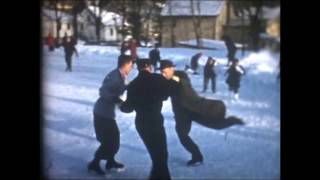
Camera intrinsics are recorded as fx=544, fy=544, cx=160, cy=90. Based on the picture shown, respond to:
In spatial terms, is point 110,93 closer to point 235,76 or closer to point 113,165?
point 113,165

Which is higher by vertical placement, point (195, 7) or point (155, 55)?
point (195, 7)

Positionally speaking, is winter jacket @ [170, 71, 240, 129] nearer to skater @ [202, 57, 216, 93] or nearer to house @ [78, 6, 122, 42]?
skater @ [202, 57, 216, 93]

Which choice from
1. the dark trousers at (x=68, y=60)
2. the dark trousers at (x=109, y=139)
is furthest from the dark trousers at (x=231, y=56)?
the dark trousers at (x=68, y=60)

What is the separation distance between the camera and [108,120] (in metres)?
2.03

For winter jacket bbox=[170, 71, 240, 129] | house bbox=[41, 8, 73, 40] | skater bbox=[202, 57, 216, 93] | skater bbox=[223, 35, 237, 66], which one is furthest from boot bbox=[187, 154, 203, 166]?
house bbox=[41, 8, 73, 40]

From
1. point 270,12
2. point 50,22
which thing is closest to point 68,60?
point 50,22

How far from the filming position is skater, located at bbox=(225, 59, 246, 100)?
1946 millimetres

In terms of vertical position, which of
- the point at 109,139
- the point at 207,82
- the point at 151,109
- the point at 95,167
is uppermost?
the point at 207,82

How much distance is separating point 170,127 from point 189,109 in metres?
0.10

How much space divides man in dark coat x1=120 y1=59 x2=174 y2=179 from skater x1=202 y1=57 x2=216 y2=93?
0.15 metres

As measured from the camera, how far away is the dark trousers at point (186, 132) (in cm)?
198

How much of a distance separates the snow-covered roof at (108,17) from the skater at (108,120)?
0.14 metres

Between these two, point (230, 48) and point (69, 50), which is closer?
point (230, 48)
